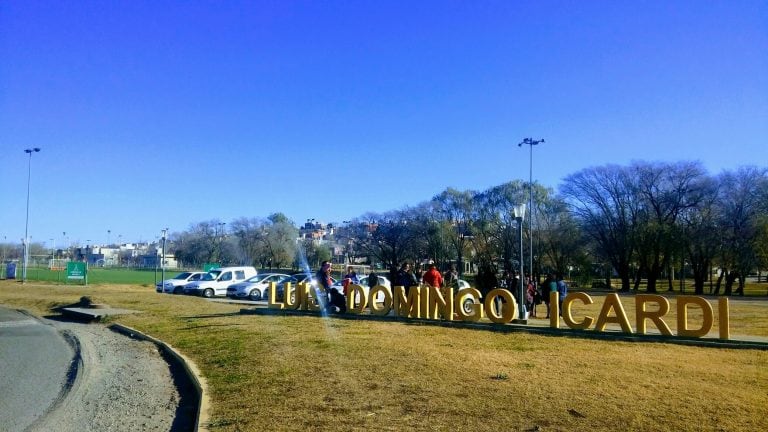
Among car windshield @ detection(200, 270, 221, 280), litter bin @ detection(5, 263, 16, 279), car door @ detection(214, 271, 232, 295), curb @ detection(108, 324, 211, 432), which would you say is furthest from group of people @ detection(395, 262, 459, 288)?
litter bin @ detection(5, 263, 16, 279)

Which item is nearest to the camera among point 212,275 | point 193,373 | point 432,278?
point 193,373

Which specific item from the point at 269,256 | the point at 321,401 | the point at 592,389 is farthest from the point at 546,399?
the point at 269,256

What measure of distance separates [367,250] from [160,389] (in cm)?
7431

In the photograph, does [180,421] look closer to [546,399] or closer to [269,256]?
[546,399]

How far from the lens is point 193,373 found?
10070mm

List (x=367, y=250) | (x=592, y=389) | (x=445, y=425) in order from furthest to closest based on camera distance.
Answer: (x=367, y=250), (x=592, y=389), (x=445, y=425)

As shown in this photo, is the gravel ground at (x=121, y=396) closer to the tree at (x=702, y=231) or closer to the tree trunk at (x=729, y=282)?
the tree trunk at (x=729, y=282)

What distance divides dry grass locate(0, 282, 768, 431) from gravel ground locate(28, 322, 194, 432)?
0.62m

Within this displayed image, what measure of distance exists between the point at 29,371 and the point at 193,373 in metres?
3.75

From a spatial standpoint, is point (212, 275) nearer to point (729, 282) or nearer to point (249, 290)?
point (249, 290)

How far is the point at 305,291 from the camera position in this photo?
1991cm

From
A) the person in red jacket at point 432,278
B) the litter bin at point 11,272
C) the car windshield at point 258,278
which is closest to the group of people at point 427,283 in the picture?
the person in red jacket at point 432,278

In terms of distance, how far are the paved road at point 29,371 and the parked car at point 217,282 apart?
16.7 metres

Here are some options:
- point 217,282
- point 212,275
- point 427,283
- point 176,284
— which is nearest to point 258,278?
point 217,282
